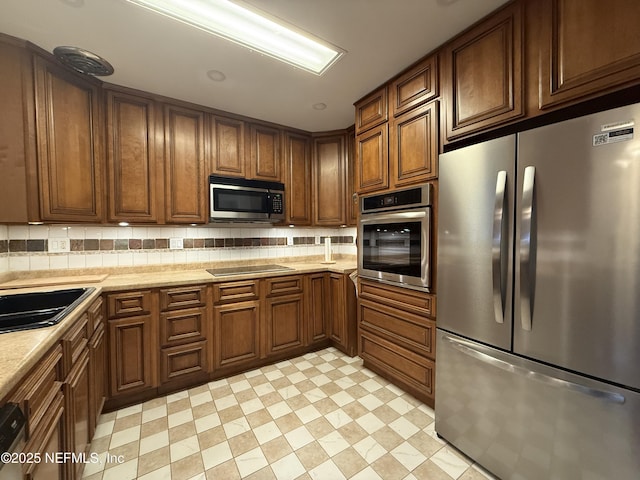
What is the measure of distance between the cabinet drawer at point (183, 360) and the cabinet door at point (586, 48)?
2753 millimetres

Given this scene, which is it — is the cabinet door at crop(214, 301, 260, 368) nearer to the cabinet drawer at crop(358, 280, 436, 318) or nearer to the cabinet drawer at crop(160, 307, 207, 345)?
the cabinet drawer at crop(160, 307, 207, 345)

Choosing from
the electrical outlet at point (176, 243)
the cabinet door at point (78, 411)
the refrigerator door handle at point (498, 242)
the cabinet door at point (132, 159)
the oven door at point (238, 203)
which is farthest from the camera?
the electrical outlet at point (176, 243)

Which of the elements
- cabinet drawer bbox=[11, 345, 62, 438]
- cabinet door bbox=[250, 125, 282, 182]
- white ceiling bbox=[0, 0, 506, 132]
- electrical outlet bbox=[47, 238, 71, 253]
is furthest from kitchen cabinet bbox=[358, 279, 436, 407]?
electrical outlet bbox=[47, 238, 71, 253]

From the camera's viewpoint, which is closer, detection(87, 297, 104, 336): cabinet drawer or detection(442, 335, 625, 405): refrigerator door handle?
detection(442, 335, 625, 405): refrigerator door handle

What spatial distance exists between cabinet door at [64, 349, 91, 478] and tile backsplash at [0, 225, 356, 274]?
116 centimetres

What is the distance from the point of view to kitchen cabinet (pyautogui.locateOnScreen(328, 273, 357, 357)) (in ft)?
8.55

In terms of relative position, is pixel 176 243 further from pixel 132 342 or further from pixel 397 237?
pixel 397 237

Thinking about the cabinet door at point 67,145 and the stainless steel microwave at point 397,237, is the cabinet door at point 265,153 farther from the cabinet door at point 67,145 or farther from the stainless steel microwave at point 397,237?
the cabinet door at point 67,145

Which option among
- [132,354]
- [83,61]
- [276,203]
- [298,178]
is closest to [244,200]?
[276,203]

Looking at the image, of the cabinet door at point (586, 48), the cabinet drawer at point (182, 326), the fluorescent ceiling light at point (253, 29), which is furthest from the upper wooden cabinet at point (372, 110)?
the cabinet drawer at point (182, 326)

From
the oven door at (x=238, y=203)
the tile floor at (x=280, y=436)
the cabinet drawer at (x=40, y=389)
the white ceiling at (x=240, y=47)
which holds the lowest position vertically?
the tile floor at (x=280, y=436)

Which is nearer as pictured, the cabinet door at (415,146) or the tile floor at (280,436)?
the tile floor at (280,436)

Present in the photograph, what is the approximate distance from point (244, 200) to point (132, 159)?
0.96 meters

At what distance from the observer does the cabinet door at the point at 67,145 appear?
1.72 metres
